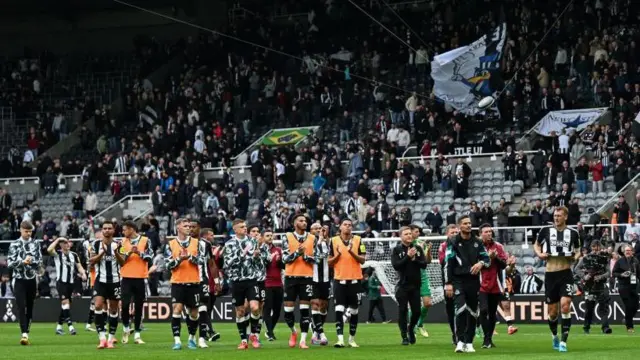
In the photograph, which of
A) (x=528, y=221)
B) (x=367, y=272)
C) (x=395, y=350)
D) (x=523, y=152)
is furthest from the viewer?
(x=523, y=152)

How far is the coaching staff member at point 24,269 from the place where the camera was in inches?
1037

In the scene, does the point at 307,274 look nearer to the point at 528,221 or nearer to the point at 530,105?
the point at 528,221

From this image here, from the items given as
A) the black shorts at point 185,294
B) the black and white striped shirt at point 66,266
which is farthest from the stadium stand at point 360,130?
the black shorts at point 185,294

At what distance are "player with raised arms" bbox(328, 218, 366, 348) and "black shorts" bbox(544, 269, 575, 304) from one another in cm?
359

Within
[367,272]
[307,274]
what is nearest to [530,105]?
[367,272]

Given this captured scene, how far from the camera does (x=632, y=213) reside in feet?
132

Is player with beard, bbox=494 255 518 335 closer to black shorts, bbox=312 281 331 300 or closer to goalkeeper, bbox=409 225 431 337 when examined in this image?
goalkeeper, bbox=409 225 431 337

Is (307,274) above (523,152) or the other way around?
the other way around

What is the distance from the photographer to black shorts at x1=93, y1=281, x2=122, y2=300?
2472cm

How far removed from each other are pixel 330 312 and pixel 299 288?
1566 centimetres

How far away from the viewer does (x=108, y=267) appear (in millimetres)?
24781

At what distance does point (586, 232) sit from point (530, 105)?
9620mm

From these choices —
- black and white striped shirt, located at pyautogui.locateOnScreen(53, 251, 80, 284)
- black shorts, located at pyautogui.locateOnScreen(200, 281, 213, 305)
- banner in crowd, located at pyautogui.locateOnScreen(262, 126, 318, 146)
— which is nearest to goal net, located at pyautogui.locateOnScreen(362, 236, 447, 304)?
black and white striped shirt, located at pyautogui.locateOnScreen(53, 251, 80, 284)

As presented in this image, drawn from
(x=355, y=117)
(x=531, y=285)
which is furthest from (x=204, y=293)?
(x=355, y=117)
